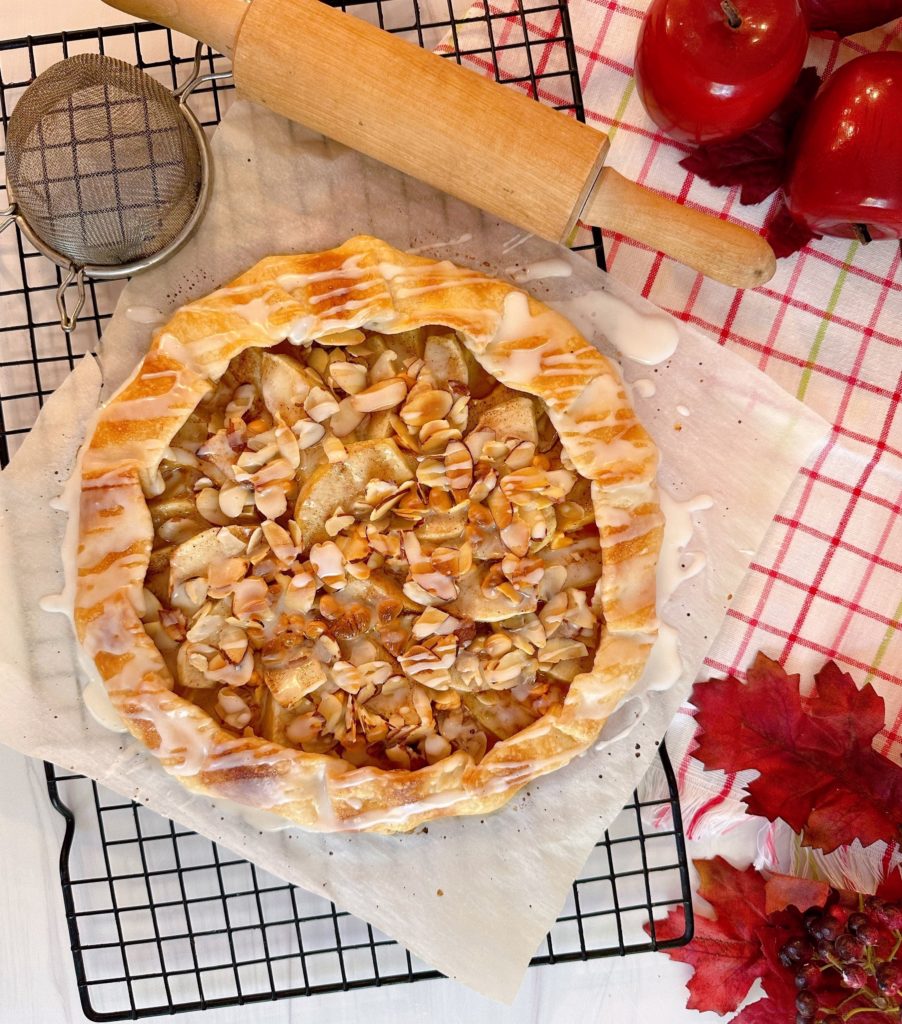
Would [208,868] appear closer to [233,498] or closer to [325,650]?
[325,650]

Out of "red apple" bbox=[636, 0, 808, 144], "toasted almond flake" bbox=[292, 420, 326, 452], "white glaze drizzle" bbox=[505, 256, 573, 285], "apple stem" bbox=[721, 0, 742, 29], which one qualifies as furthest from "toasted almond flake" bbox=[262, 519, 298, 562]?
"apple stem" bbox=[721, 0, 742, 29]

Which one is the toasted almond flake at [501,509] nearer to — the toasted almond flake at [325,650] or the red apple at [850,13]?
the toasted almond flake at [325,650]

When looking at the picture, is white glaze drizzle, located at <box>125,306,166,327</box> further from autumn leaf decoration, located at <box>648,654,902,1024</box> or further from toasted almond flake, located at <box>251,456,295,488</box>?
autumn leaf decoration, located at <box>648,654,902,1024</box>

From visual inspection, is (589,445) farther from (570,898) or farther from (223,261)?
(570,898)

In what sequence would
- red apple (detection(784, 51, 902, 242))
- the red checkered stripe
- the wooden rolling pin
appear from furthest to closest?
1. the red checkered stripe
2. red apple (detection(784, 51, 902, 242))
3. the wooden rolling pin

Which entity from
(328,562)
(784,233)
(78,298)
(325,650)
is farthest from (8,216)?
(784,233)

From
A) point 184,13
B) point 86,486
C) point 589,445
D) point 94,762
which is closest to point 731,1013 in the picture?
point 589,445
